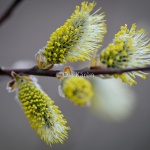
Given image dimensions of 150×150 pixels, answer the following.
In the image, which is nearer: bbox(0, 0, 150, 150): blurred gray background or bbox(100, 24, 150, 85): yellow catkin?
bbox(100, 24, 150, 85): yellow catkin

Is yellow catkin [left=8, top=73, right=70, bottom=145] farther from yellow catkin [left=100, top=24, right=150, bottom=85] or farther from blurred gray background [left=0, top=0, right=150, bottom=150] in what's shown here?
blurred gray background [left=0, top=0, right=150, bottom=150]

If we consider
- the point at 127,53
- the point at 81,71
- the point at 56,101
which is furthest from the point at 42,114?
the point at 56,101

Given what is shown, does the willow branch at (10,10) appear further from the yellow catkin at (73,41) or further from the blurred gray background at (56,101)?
the blurred gray background at (56,101)

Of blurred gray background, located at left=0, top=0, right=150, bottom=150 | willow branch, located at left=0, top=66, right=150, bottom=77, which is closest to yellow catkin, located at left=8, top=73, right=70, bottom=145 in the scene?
willow branch, located at left=0, top=66, right=150, bottom=77

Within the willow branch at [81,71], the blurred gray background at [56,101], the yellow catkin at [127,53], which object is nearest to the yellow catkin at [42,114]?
the willow branch at [81,71]

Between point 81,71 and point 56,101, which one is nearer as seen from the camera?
point 81,71

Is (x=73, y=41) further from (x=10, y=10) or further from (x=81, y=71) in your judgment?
(x=10, y=10)

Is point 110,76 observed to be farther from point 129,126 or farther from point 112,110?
point 129,126

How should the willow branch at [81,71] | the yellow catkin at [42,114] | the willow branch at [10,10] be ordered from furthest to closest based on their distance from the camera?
the yellow catkin at [42,114] < the willow branch at [81,71] < the willow branch at [10,10]
